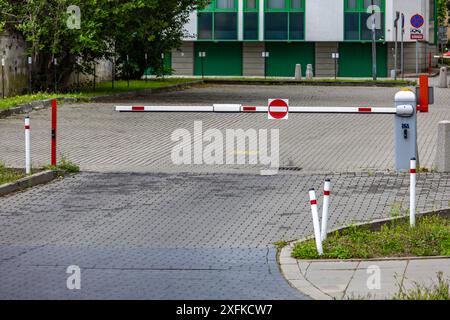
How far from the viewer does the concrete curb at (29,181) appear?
16573mm

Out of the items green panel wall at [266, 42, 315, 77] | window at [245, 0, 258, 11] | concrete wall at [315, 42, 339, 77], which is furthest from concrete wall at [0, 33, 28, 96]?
concrete wall at [315, 42, 339, 77]

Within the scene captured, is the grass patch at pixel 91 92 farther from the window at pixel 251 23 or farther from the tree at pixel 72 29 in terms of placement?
the window at pixel 251 23

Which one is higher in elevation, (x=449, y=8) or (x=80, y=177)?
(x=449, y=8)

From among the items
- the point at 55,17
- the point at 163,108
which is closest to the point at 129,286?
the point at 163,108

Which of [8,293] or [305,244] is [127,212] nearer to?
[305,244]

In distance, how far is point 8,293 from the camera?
32.0 feet

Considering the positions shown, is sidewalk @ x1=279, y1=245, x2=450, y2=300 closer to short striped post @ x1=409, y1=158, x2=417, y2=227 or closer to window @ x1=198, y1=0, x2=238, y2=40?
short striped post @ x1=409, y1=158, x2=417, y2=227

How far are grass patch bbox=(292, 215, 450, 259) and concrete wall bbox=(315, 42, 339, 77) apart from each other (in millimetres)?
58971

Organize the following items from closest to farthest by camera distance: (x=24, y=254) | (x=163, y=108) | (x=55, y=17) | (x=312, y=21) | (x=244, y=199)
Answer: (x=24, y=254), (x=244, y=199), (x=163, y=108), (x=55, y=17), (x=312, y=21)

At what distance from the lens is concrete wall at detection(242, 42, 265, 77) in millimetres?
72188

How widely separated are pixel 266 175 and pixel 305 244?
22.1 feet

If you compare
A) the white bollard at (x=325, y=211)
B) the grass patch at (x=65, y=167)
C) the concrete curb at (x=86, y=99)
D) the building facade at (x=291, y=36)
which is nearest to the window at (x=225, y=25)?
the building facade at (x=291, y=36)

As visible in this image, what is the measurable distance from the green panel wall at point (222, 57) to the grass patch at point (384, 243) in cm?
5929
